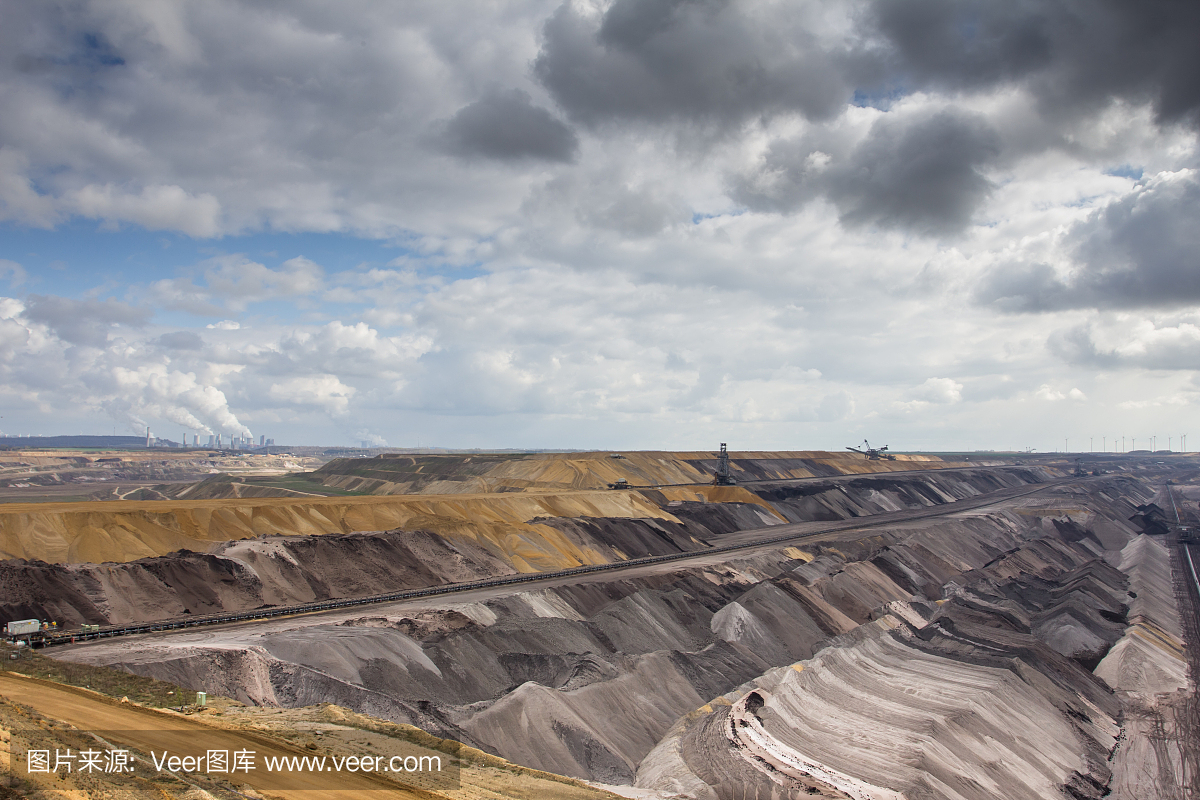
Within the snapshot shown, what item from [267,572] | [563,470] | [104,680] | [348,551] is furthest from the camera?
[563,470]

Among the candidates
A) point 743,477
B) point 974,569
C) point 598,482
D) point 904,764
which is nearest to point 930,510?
point 743,477

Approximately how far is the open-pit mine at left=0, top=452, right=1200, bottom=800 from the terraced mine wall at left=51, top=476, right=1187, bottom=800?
6.1 inches

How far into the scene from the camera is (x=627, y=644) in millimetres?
38719

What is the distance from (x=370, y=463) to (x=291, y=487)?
90.2ft

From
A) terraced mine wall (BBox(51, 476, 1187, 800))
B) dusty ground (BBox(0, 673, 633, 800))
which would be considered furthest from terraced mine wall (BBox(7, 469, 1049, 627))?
dusty ground (BBox(0, 673, 633, 800))

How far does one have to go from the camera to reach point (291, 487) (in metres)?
132

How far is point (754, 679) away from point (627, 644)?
7.37 meters

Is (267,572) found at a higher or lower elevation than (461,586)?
higher

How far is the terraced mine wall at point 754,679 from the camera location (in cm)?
2555

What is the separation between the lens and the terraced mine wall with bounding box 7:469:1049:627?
124 feet

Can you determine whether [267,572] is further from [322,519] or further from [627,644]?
[627,644]

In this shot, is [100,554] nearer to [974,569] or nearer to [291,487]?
[974,569]

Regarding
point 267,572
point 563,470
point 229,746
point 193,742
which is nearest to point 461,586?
point 267,572

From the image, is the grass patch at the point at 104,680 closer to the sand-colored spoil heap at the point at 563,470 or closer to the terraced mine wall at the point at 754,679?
the terraced mine wall at the point at 754,679
